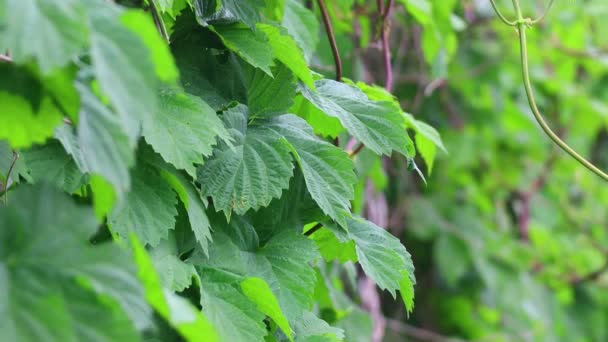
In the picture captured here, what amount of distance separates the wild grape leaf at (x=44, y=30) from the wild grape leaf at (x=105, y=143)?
42 millimetres

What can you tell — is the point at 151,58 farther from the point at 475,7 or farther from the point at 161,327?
the point at 475,7

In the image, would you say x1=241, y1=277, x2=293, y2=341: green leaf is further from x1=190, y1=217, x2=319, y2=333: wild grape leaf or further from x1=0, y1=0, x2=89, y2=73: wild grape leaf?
x1=0, y1=0, x2=89, y2=73: wild grape leaf

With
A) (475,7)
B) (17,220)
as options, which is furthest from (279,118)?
(475,7)

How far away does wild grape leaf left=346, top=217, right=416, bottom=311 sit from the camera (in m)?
0.79

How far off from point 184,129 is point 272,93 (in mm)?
152

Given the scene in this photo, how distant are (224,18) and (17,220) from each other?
1.25 feet

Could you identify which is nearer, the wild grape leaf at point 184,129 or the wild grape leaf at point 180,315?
the wild grape leaf at point 180,315

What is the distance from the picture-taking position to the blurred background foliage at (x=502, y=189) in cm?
275

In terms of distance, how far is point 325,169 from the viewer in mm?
788

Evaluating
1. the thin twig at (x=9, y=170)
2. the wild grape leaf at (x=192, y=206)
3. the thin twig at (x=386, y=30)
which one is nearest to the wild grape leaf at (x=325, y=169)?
the wild grape leaf at (x=192, y=206)

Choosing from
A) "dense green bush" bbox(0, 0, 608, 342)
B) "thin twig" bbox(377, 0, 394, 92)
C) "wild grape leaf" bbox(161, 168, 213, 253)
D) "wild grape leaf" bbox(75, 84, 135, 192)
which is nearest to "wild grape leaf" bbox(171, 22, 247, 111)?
"dense green bush" bbox(0, 0, 608, 342)

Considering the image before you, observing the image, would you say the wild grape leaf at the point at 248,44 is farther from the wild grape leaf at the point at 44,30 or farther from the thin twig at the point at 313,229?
the wild grape leaf at the point at 44,30

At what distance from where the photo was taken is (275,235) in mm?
806

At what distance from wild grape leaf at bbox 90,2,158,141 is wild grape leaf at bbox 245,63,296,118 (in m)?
0.37
